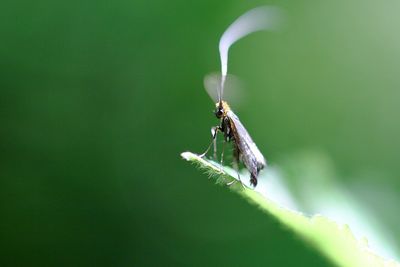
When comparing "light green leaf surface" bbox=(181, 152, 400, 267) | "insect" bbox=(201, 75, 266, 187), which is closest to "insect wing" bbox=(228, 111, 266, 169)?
"insect" bbox=(201, 75, 266, 187)

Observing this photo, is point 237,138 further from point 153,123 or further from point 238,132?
point 153,123

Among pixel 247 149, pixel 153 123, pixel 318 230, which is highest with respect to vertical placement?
pixel 153 123

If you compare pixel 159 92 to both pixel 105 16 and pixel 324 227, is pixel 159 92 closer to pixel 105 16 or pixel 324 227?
pixel 105 16

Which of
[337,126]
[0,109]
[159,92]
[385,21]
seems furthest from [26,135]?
[385,21]

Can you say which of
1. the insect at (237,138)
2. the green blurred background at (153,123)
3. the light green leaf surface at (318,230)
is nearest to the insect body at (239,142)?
the insect at (237,138)

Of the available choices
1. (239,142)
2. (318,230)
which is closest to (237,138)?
(239,142)
